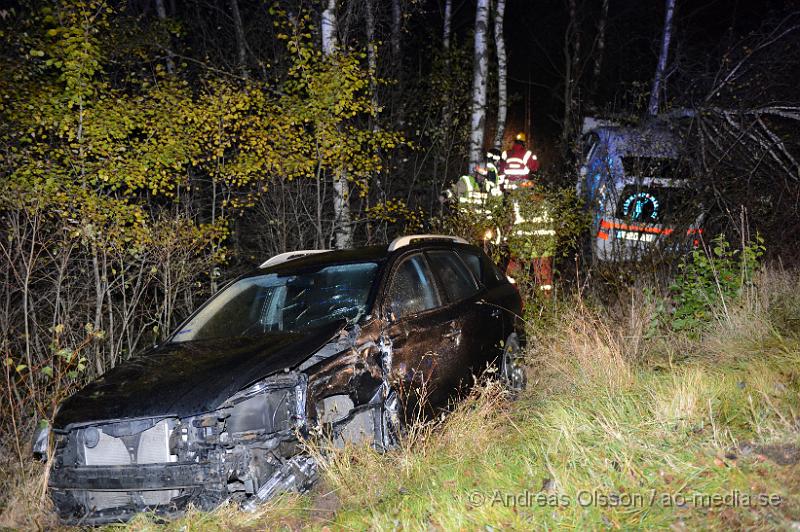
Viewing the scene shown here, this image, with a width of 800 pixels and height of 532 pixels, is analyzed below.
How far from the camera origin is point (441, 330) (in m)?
4.61

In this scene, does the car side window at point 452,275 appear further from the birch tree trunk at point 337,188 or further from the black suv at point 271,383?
the birch tree trunk at point 337,188

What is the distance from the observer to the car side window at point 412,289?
174 inches

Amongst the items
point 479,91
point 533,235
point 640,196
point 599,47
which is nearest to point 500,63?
point 479,91

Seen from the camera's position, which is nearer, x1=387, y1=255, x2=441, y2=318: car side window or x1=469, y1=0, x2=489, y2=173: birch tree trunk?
x1=387, y1=255, x2=441, y2=318: car side window

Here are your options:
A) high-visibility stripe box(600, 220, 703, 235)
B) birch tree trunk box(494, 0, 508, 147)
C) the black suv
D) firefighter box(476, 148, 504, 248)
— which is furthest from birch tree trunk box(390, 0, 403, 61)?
the black suv

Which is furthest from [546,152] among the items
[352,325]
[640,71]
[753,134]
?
[352,325]

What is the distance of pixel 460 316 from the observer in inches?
193

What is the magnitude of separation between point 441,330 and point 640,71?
17770 millimetres

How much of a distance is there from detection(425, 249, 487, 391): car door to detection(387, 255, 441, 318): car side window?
13cm

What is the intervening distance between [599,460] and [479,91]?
344 inches

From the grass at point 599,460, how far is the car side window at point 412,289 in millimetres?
763

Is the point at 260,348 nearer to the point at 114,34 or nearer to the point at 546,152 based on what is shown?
the point at 114,34

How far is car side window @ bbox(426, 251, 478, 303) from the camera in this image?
5.08m

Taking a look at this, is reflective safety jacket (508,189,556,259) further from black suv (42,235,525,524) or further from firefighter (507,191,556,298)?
black suv (42,235,525,524)
